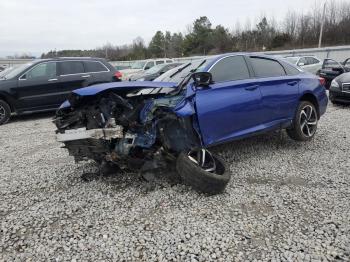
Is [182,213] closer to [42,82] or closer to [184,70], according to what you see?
[184,70]

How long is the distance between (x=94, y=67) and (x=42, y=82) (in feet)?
5.06

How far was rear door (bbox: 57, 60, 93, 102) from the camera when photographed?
29.7ft

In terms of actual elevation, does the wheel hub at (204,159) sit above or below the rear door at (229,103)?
below

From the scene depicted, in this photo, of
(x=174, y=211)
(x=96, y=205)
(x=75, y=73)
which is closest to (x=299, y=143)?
(x=174, y=211)

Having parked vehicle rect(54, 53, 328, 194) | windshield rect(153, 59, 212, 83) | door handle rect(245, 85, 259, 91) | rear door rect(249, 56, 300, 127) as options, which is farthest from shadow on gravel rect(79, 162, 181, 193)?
rear door rect(249, 56, 300, 127)

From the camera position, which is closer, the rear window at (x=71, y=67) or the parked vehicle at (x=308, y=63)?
the rear window at (x=71, y=67)

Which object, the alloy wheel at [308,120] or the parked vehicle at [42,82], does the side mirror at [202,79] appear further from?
the parked vehicle at [42,82]

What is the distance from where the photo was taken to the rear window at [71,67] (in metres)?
9.15

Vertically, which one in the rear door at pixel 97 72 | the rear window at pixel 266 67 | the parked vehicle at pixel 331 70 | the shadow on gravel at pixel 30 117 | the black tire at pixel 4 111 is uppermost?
the rear window at pixel 266 67

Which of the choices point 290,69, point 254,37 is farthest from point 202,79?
point 254,37

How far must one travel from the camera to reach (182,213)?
342cm

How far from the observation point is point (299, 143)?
5.80m

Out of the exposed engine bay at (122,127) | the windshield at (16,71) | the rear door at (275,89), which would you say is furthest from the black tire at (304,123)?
the windshield at (16,71)

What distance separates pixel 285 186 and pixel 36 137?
206 inches
